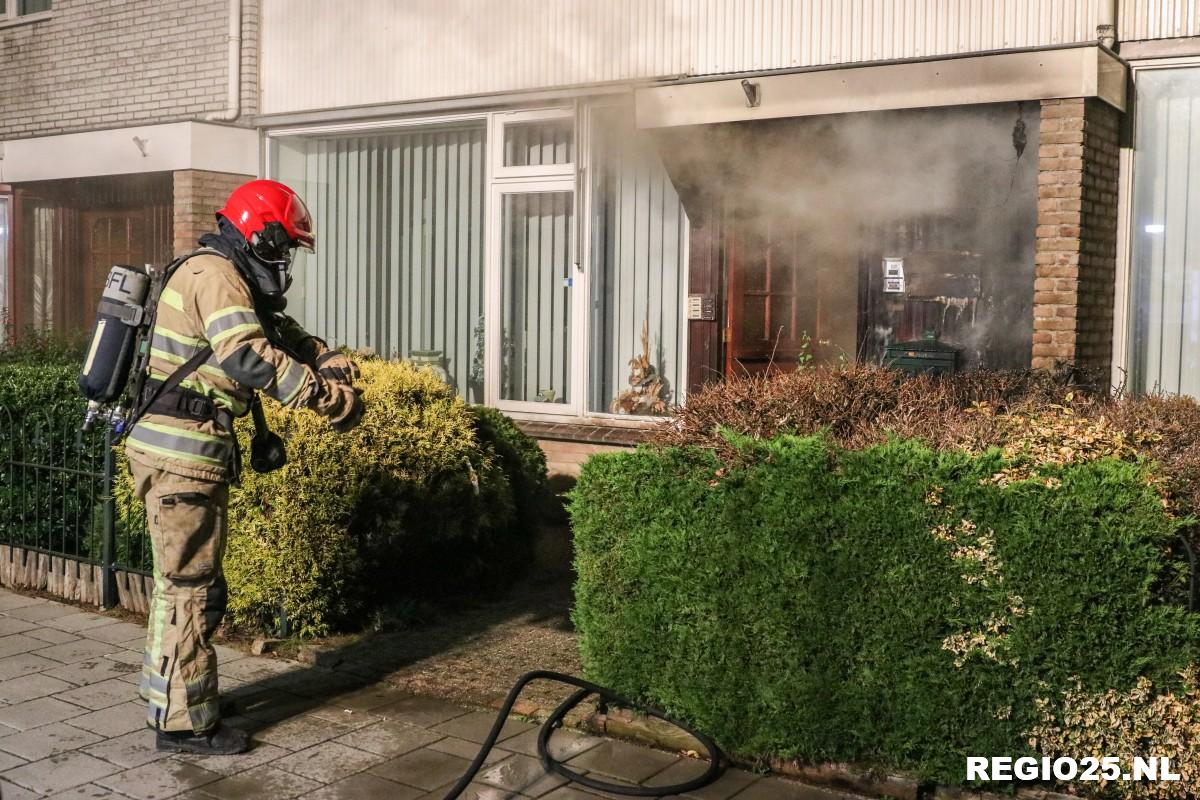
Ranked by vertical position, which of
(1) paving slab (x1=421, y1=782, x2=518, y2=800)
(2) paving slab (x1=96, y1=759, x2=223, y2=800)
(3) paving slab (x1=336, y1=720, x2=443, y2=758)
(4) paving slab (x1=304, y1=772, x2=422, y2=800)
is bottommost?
(2) paving slab (x1=96, y1=759, x2=223, y2=800)

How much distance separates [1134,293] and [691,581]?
4810 mm

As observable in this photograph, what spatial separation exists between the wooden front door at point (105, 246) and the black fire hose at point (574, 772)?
931cm

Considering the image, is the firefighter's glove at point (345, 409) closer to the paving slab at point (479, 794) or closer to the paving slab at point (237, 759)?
the paving slab at point (237, 759)

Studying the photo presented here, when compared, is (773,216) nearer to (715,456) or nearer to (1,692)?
(715,456)

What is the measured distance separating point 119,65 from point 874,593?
34.8 feet

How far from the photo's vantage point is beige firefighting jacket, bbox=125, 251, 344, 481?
15.4 ft

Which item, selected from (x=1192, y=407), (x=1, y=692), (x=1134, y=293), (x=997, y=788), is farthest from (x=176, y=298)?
(x=1134, y=293)

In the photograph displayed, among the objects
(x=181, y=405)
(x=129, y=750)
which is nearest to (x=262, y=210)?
(x=181, y=405)

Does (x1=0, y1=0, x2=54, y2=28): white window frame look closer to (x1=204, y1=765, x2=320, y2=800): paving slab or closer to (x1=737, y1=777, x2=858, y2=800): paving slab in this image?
(x1=204, y1=765, x2=320, y2=800): paving slab

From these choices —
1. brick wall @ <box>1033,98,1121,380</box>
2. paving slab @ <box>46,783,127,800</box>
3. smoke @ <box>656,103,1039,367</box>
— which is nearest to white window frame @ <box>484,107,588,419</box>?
smoke @ <box>656,103,1039,367</box>

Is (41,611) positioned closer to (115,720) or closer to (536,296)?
(115,720)

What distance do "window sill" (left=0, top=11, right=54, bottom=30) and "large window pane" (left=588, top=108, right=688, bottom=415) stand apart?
6.75 meters

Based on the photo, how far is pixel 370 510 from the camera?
652cm

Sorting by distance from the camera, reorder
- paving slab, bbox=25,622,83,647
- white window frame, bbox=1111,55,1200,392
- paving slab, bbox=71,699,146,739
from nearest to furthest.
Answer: paving slab, bbox=71,699,146,739, paving slab, bbox=25,622,83,647, white window frame, bbox=1111,55,1200,392
